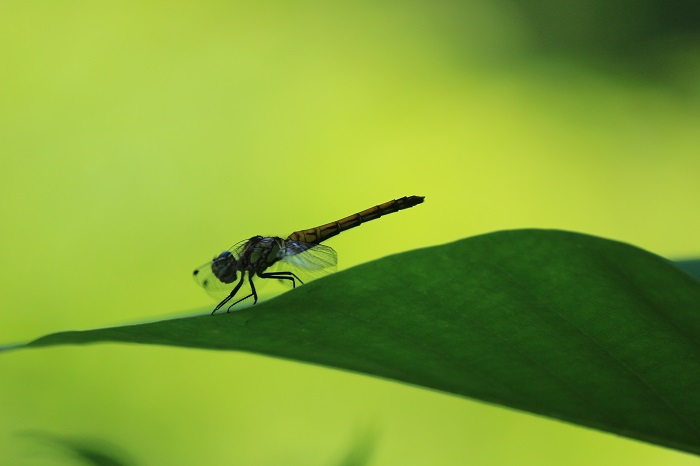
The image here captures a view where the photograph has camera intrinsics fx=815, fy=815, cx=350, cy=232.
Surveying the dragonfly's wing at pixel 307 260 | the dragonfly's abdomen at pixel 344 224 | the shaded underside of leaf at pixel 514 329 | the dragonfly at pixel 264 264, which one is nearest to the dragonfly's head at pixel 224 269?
the dragonfly at pixel 264 264

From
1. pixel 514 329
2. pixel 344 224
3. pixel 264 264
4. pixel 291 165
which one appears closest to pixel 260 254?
pixel 264 264

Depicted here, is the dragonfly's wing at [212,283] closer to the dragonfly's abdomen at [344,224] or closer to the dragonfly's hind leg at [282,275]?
the dragonfly's hind leg at [282,275]

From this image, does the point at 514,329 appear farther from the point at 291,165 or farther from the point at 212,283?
the point at 291,165

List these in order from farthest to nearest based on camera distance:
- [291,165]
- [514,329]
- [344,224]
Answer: [291,165], [344,224], [514,329]

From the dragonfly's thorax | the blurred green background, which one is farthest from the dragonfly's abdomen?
the blurred green background

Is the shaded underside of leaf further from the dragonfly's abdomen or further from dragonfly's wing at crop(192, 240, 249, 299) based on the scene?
the dragonfly's abdomen

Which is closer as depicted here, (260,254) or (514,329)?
(514,329)

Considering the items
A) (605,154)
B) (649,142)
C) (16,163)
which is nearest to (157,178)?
(16,163)

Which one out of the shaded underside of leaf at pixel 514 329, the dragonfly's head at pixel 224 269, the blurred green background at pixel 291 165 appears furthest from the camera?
the blurred green background at pixel 291 165
